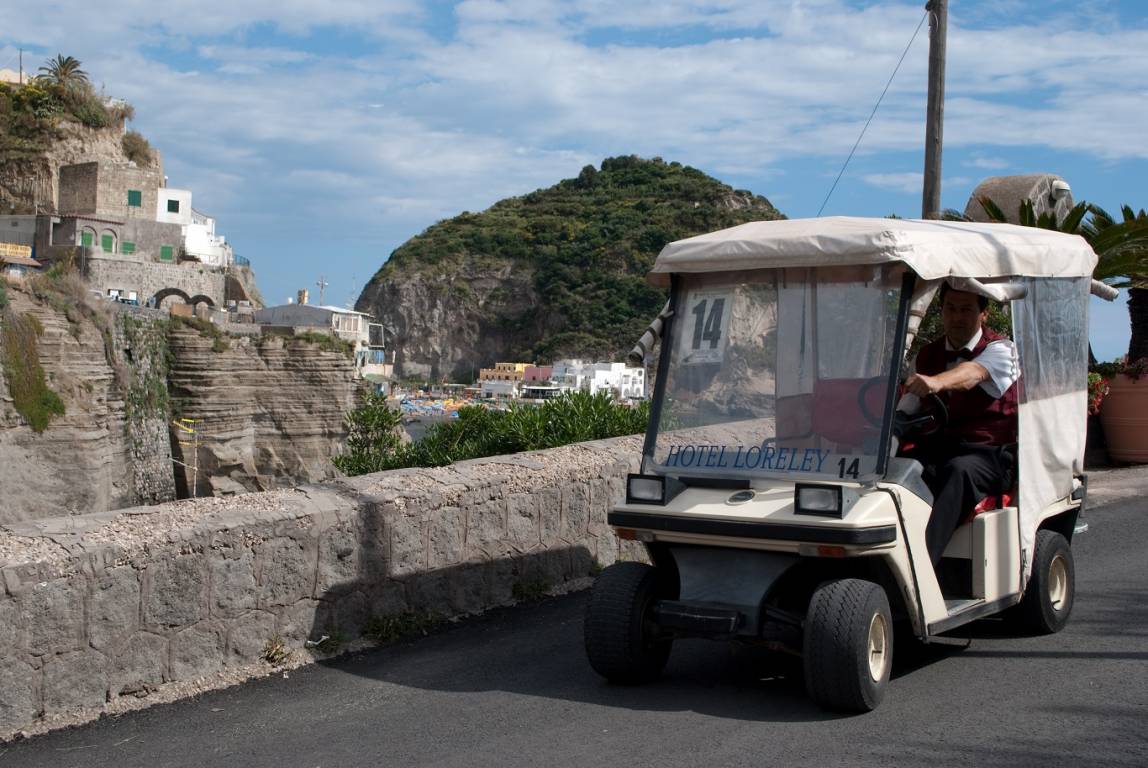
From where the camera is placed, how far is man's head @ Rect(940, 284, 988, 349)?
6367 millimetres

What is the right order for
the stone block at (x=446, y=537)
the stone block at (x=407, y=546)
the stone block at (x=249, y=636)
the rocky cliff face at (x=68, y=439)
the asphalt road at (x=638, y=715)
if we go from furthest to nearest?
1. the rocky cliff face at (x=68, y=439)
2. the stone block at (x=446, y=537)
3. the stone block at (x=407, y=546)
4. the stone block at (x=249, y=636)
5. the asphalt road at (x=638, y=715)

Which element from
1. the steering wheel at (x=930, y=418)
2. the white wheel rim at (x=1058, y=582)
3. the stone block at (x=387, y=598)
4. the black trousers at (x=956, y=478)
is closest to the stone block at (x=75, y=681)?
the stone block at (x=387, y=598)

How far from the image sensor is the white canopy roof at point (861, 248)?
17.8ft

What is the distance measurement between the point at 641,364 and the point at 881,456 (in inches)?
56.5

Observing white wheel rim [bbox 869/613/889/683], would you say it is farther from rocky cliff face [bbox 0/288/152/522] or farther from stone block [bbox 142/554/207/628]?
rocky cliff face [bbox 0/288/152/522]

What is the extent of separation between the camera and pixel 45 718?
5234mm

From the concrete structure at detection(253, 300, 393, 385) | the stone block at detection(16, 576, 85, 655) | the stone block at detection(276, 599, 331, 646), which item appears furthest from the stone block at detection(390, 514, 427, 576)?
the concrete structure at detection(253, 300, 393, 385)

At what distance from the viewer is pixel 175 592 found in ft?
19.0

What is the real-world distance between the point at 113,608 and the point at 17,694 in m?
0.56

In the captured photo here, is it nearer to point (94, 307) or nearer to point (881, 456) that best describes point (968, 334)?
point (881, 456)

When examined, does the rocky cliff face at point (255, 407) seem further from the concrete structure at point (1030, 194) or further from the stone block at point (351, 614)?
the stone block at point (351, 614)

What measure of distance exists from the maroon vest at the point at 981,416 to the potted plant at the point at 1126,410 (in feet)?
30.0

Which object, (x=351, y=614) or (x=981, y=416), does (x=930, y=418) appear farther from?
(x=351, y=614)

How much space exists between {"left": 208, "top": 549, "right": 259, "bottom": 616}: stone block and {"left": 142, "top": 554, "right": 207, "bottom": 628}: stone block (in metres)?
0.07
